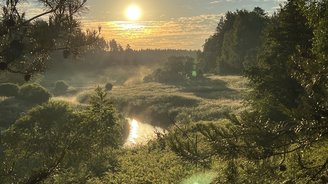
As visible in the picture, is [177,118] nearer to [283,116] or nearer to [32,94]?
[32,94]

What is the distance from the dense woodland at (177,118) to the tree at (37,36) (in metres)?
0.02

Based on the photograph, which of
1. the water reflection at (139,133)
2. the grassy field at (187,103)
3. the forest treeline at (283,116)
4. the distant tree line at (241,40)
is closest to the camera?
the forest treeline at (283,116)

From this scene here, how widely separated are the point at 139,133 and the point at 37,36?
39790 mm

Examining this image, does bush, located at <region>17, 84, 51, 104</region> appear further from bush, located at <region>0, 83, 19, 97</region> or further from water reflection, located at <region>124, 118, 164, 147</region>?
water reflection, located at <region>124, 118, 164, 147</region>

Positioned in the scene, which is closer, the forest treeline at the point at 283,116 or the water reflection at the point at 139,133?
the forest treeline at the point at 283,116

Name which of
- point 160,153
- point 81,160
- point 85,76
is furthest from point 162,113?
point 85,76

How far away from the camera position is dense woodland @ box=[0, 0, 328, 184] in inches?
324

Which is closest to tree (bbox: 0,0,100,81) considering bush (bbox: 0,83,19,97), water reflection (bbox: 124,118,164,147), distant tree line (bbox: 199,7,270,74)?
water reflection (bbox: 124,118,164,147)

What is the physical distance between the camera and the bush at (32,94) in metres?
53.2

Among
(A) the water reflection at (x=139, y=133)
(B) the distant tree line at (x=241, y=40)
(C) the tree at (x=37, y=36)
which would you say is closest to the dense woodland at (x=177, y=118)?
(C) the tree at (x=37, y=36)

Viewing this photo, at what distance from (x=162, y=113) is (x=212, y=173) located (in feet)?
121

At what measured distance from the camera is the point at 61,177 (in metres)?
23.9

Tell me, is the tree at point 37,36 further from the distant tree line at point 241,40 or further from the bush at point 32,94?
the distant tree line at point 241,40

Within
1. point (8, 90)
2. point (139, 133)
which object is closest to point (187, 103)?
point (139, 133)
